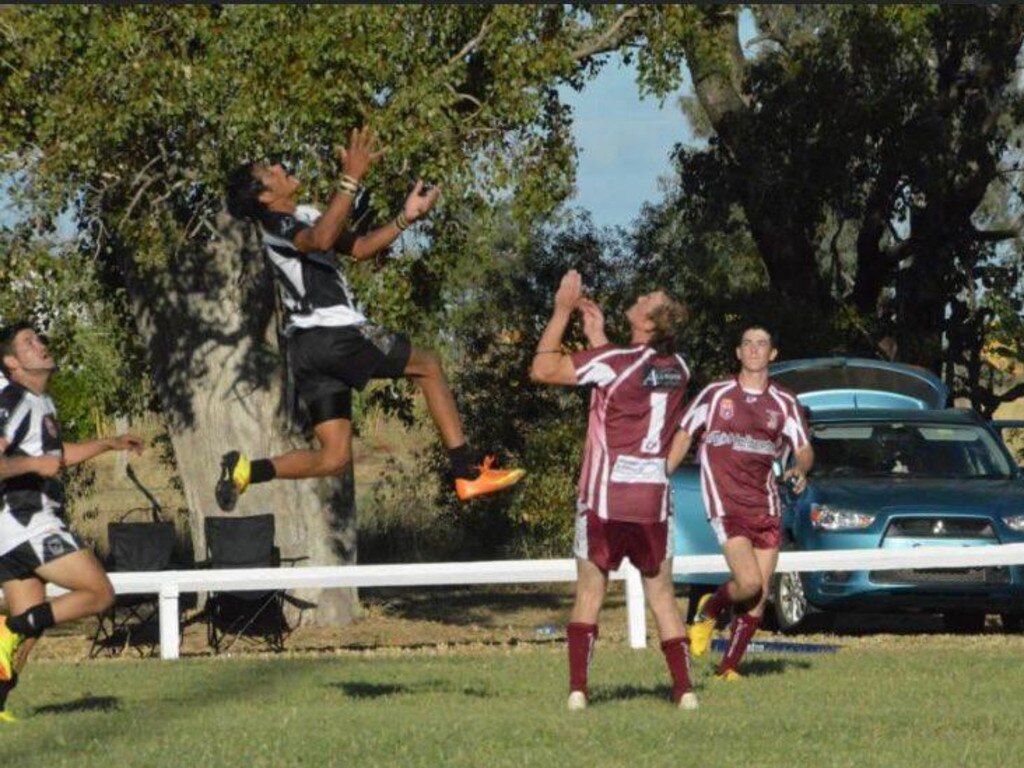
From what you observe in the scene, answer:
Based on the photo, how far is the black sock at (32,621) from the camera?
12.3 meters

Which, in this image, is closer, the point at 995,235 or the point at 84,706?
the point at 84,706

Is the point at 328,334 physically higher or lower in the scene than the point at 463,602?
higher

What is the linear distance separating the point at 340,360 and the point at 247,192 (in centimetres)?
93

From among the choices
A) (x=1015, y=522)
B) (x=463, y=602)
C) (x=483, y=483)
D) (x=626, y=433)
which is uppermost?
(x=626, y=433)

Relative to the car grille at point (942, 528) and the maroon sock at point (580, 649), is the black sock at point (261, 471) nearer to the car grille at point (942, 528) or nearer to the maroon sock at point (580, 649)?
the maroon sock at point (580, 649)

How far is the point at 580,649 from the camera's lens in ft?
39.0

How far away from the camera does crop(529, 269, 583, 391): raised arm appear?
10992mm

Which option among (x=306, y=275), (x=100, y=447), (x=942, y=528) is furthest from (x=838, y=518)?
(x=306, y=275)

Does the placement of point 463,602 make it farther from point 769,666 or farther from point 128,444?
point 128,444

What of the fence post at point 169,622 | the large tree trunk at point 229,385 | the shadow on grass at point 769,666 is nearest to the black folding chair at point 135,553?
the large tree trunk at point 229,385

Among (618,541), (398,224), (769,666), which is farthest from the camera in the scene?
(769,666)

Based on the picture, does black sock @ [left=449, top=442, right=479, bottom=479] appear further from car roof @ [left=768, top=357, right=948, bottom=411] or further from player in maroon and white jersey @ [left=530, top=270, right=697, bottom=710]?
car roof @ [left=768, top=357, right=948, bottom=411]

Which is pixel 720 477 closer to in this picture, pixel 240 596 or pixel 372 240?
pixel 372 240

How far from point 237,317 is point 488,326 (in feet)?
21.3
